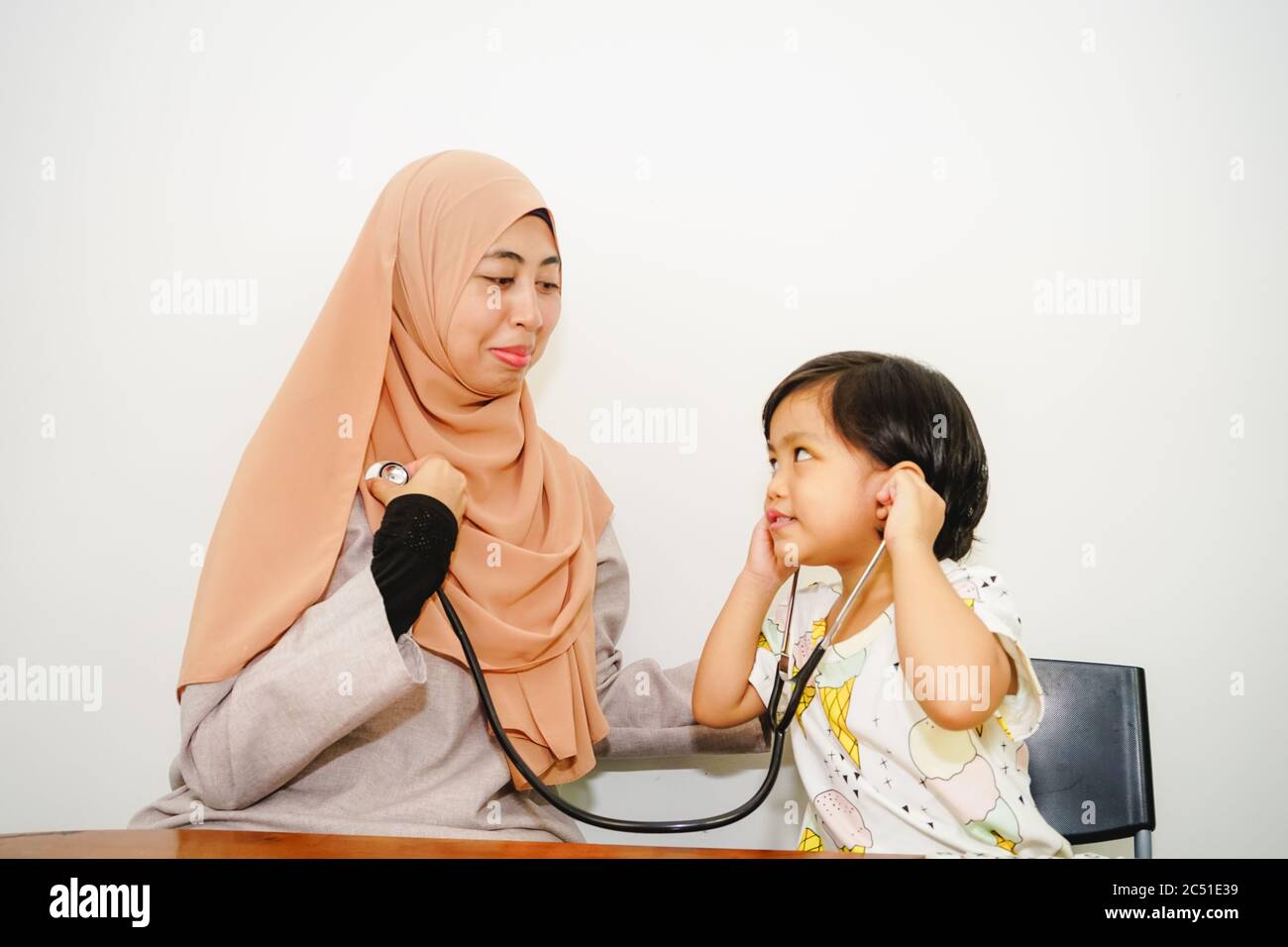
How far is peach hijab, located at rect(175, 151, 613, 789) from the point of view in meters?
1.42

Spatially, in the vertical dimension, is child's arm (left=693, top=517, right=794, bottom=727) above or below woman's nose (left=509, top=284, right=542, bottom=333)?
below

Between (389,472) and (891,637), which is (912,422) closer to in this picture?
(891,637)

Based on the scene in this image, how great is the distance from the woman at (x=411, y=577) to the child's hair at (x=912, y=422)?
505mm

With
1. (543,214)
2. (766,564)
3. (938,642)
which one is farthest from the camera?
(543,214)

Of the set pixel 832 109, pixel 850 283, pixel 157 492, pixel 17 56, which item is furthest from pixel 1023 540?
pixel 17 56

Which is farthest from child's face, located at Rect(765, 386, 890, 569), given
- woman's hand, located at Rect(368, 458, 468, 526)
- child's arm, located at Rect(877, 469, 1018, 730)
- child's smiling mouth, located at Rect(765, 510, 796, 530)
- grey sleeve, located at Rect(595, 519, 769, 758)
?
woman's hand, located at Rect(368, 458, 468, 526)

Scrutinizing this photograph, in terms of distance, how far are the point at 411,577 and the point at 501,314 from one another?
1.50 feet

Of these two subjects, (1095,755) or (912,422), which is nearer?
(912,422)

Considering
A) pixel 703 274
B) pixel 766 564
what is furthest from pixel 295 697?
pixel 703 274

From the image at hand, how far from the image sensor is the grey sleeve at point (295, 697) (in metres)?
1.29

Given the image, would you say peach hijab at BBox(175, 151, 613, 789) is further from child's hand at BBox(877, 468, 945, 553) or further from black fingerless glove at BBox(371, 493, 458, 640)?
child's hand at BBox(877, 468, 945, 553)

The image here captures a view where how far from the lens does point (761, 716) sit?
1608 millimetres

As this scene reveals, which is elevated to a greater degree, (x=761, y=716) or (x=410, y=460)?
(x=410, y=460)

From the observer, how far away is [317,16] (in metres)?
2.03
